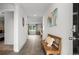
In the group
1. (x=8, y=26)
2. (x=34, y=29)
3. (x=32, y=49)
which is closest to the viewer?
(x=32, y=49)

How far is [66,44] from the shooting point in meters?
3.54

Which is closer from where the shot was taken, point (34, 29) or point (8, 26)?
point (8, 26)

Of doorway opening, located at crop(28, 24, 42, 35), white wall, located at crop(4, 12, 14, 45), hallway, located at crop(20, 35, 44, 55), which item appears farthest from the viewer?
doorway opening, located at crop(28, 24, 42, 35)

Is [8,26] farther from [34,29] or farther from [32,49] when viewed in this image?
[34,29]

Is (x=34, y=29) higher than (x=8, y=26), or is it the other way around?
(x=8, y=26)

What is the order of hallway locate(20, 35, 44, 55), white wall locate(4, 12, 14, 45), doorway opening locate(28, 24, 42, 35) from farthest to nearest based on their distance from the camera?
doorway opening locate(28, 24, 42, 35)
white wall locate(4, 12, 14, 45)
hallway locate(20, 35, 44, 55)

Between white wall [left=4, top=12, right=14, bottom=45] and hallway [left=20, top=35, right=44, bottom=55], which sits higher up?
white wall [left=4, top=12, right=14, bottom=45]

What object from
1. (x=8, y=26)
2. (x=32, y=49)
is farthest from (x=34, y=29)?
(x=32, y=49)

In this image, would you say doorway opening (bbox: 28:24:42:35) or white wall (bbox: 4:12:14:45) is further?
doorway opening (bbox: 28:24:42:35)

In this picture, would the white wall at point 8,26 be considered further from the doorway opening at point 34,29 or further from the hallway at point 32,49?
the doorway opening at point 34,29

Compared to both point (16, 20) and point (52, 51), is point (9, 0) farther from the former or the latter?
point (16, 20)

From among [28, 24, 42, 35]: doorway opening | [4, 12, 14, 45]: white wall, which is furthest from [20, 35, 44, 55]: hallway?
[28, 24, 42, 35]: doorway opening

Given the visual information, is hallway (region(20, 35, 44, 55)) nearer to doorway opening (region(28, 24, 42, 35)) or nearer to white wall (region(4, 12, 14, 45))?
white wall (region(4, 12, 14, 45))

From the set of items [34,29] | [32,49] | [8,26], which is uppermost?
[8,26]
